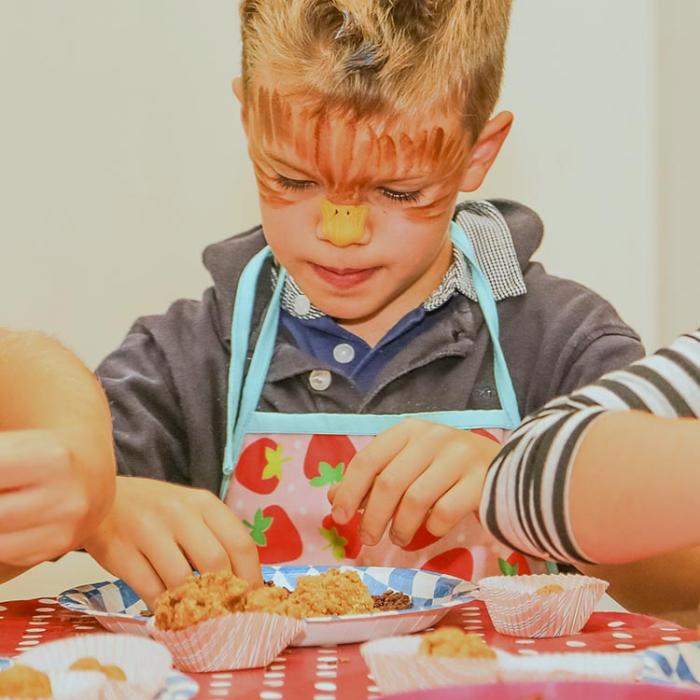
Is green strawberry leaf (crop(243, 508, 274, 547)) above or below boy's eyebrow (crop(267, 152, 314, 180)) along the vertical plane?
below

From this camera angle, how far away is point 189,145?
56.3 inches

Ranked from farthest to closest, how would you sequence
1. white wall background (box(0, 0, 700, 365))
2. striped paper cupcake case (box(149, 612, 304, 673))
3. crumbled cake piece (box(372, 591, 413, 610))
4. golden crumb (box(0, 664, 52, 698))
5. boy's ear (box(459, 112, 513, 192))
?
white wall background (box(0, 0, 700, 365)) < boy's ear (box(459, 112, 513, 192)) < crumbled cake piece (box(372, 591, 413, 610)) < striped paper cupcake case (box(149, 612, 304, 673)) < golden crumb (box(0, 664, 52, 698))

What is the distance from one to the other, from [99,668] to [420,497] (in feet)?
1.04

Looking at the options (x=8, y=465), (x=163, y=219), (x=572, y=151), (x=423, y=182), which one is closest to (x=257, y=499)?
(x=423, y=182)

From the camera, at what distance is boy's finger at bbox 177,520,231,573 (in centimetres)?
68

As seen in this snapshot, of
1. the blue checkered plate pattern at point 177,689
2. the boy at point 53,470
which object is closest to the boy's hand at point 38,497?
the boy at point 53,470

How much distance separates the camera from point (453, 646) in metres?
0.45

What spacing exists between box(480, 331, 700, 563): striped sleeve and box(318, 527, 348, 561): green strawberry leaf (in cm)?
35

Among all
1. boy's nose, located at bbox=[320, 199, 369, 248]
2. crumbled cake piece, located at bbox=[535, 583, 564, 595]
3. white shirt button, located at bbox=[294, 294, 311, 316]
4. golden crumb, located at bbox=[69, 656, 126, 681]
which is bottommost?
crumbled cake piece, located at bbox=[535, 583, 564, 595]

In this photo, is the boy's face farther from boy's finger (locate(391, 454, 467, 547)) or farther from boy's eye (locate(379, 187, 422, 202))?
boy's finger (locate(391, 454, 467, 547))

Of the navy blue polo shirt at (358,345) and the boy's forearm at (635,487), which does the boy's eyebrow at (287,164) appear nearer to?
the navy blue polo shirt at (358,345)

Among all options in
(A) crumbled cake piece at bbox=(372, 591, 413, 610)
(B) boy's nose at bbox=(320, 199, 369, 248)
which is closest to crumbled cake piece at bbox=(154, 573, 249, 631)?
(A) crumbled cake piece at bbox=(372, 591, 413, 610)

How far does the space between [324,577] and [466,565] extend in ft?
0.98

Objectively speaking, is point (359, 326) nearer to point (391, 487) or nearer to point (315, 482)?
point (315, 482)
